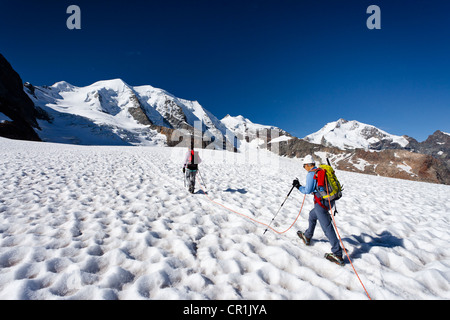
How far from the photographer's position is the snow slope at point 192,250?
10.1 feet

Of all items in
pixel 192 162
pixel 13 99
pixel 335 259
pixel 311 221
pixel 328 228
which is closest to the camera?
pixel 335 259

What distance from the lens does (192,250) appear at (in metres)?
4.16

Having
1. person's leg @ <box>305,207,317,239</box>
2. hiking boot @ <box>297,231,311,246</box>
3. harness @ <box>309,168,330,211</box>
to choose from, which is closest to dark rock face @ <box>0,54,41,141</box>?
hiking boot @ <box>297,231,311,246</box>

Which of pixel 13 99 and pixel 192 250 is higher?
pixel 13 99

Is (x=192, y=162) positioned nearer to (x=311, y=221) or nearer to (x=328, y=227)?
(x=311, y=221)

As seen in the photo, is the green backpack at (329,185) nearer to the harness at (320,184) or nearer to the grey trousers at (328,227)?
the harness at (320,184)

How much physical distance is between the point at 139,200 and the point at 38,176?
6718mm

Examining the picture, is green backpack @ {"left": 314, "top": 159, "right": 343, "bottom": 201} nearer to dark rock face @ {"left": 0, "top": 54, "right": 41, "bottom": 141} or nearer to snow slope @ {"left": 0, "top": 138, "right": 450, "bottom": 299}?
snow slope @ {"left": 0, "top": 138, "right": 450, "bottom": 299}

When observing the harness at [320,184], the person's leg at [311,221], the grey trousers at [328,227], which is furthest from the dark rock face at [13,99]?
the grey trousers at [328,227]

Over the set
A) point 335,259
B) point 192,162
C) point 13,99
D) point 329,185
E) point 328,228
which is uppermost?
point 13,99

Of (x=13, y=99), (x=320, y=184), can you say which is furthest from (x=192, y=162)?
(x=13, y=99)
